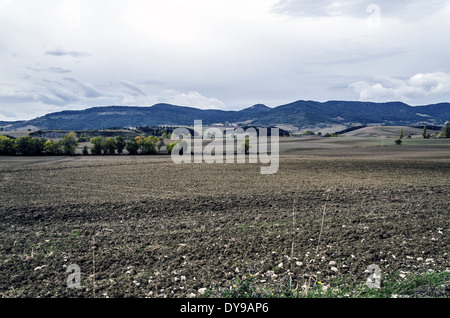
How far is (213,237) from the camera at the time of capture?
419 inches

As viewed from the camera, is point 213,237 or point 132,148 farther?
point 132,148

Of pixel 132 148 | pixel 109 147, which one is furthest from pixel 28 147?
pixel 132 148

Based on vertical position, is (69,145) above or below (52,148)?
above

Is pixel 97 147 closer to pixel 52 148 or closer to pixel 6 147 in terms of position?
pixel 52 148

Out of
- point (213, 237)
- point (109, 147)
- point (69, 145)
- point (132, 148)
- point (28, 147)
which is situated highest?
point (69, 145)

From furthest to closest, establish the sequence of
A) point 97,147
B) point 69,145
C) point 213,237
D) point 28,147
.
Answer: point 97,147 < point 28,147 < point 69,145 < point 213,237

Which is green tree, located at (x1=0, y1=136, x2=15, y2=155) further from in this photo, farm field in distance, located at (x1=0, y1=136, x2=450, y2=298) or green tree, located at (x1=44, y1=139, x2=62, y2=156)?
farm field in distance, located at (x1=0, y1=136, x2=450, y2=298)

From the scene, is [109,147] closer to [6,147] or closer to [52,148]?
[52,148]

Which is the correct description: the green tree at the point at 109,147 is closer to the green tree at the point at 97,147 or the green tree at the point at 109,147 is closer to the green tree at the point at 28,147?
the green tree at the point at 97,147

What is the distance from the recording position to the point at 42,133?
5354 inches

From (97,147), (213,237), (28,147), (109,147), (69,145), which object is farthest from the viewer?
(109,147)

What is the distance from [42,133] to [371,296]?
521 feet

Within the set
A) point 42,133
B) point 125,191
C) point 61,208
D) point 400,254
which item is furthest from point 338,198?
point 42,133

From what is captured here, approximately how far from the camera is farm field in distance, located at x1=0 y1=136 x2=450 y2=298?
7434 millimetres
